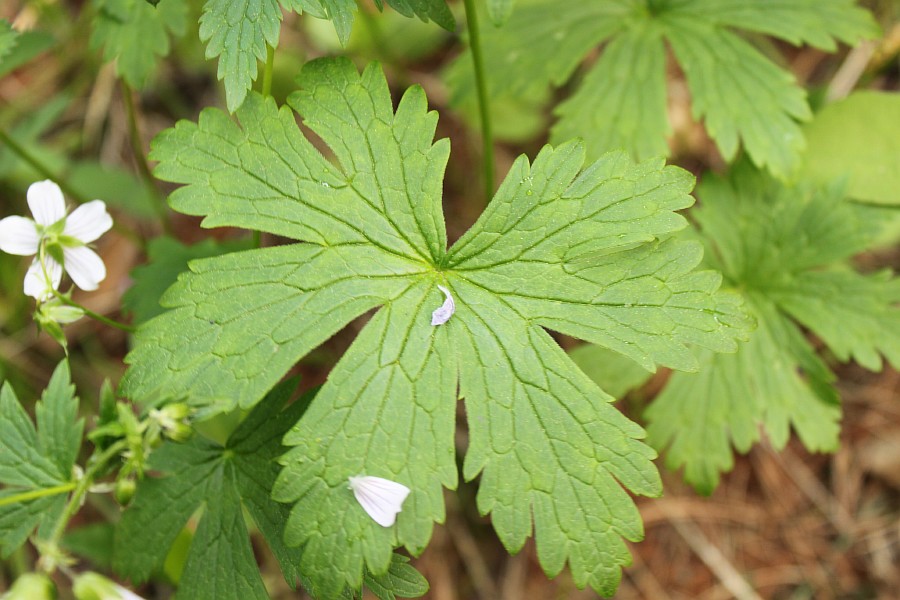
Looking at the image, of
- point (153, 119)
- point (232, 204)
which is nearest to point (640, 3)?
point (232, 204)

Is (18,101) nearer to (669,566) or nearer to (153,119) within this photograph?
(153,119)

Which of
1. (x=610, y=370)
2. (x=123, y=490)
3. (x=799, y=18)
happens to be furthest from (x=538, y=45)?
(x=123, y=490)

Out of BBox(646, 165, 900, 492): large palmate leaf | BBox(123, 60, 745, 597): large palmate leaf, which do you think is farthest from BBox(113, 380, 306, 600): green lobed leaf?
BBox(646, 165, 900, 492): large palmate leaf

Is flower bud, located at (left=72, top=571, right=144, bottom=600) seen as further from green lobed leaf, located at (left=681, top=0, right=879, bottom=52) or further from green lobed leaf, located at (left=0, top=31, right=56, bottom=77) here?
green lobed leaf, located at (left=681, top=0, right=879, bottom=52)

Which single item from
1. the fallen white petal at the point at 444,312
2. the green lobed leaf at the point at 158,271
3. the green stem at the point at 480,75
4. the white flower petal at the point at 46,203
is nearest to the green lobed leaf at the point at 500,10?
the green stem at the point at 480,75

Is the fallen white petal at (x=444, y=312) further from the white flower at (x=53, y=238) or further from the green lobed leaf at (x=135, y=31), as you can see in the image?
A: the green lobed leaf at (x=135, y=31)

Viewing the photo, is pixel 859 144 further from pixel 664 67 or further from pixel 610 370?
pixel 610 370

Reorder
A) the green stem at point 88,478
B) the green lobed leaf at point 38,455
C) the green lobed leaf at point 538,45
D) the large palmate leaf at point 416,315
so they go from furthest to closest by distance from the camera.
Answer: the green lobed leaf at point 538,45 → the green lobed leaf at point 38,455 → the large palmate leaf at point 416,315 → the green stem at point 88,478
